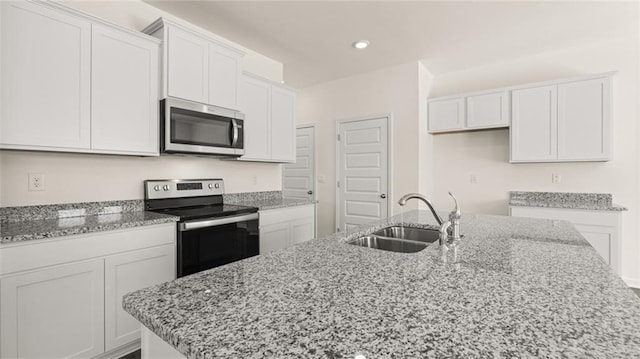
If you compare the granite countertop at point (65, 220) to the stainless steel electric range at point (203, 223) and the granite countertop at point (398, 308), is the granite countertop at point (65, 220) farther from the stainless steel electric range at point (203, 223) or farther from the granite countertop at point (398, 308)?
the granite countertop at point (398, 308)

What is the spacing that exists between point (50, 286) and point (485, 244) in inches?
86.9

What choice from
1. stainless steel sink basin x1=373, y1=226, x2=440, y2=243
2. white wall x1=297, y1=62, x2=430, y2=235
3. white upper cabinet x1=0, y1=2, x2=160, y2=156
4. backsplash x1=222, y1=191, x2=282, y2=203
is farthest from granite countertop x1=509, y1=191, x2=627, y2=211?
white upper cabinet x1=0, y1=2, x2=160, y2=156

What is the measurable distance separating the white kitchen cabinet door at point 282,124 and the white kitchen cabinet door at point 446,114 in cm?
193

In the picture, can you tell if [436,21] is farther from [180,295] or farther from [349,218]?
[180,295]

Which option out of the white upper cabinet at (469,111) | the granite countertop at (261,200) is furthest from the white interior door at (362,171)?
the granite countertop at (261,200)

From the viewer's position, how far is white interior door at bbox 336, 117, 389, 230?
420 centimetres

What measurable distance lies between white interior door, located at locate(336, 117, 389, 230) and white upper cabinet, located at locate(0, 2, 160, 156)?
9.15 feet

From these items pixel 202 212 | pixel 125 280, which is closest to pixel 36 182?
pixel 125 280

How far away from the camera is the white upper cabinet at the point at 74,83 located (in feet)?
5.63

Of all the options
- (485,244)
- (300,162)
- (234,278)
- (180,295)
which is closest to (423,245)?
(485,244)

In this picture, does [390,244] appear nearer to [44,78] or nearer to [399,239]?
[399,239]

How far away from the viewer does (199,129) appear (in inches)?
101

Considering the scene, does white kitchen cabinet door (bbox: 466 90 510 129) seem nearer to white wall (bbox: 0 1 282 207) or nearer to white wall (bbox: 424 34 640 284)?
white wall (bbox: 424 34 640 284)

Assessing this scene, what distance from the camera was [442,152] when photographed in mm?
4387
